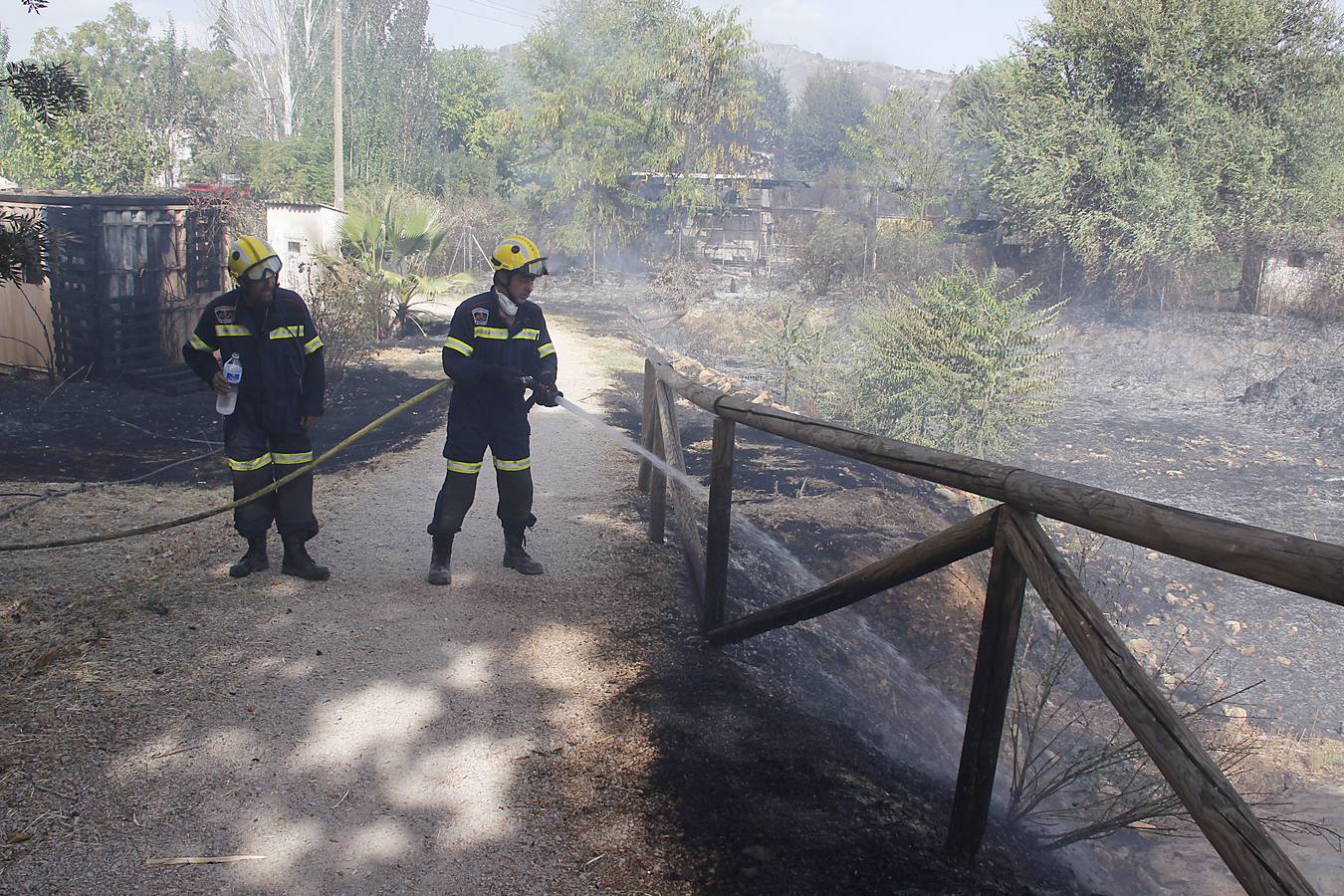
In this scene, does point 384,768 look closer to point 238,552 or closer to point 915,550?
Answer: point 915,550

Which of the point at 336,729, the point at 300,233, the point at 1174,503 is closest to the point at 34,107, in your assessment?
the point at 336,729

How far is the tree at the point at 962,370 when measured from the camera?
12.4 meters

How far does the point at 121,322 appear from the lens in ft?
37.0

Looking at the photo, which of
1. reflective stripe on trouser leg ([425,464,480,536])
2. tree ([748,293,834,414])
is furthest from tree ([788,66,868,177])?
reflective stripe on trouser leg ([425,464,480,536])

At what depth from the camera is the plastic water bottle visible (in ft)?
15.4

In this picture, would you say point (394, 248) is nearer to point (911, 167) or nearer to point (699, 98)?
point (699, 98)

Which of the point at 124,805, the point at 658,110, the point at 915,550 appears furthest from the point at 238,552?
the point at 658,110

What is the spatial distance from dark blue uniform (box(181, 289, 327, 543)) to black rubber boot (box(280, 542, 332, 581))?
61 millimetres

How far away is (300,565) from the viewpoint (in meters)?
→ 5.11

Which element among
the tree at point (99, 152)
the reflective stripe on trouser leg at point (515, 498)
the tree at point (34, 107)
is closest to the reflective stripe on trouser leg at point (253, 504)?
the reflective stripe on trouser leg at point (515, 498)

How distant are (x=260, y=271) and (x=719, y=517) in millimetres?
2608

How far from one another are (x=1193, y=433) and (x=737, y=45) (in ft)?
58.7

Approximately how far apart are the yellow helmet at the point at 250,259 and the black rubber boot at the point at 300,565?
1.46 metres

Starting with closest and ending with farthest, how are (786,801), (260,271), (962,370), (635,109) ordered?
1. (786,801)
2. (260,271)
3. (962,370)
4. (635,109)
